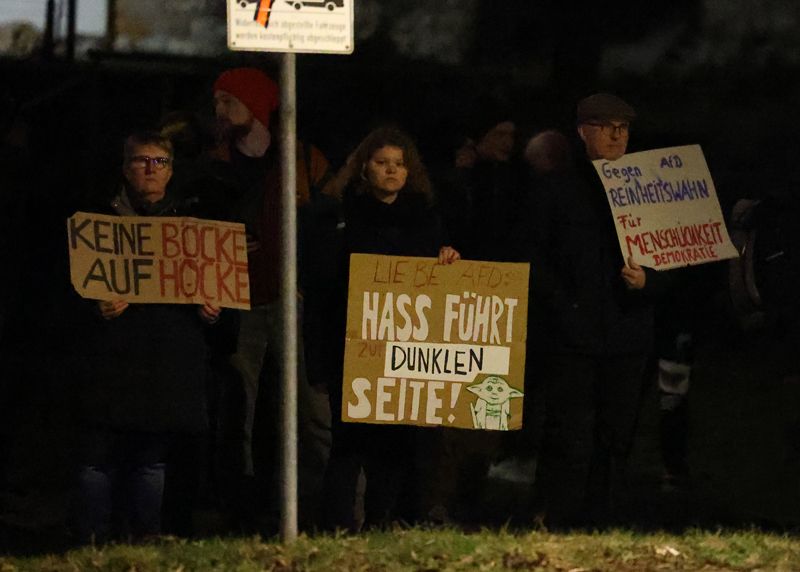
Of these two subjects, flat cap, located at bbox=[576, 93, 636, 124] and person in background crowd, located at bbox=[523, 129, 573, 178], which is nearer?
flat cap, located at bbox=[576, 93, 636, 124]

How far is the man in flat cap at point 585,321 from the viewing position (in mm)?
9000

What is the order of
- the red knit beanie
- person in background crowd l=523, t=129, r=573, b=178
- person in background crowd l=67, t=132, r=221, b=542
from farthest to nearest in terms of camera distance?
person in background crowd l=523, t=129, r=573, b=178
the red knit beanie
person in background crowd l=67, t=132, r=221, b=542

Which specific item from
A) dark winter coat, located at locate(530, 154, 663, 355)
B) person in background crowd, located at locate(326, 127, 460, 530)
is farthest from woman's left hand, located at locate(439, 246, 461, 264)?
dark winter coat, located at locate(530, 154, 663, 355)

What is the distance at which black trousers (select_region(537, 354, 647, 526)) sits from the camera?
8.98 metres

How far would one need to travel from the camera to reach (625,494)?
9633mm

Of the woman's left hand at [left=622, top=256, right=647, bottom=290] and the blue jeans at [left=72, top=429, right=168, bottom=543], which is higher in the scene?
the woman's left hand at [left=622, top=256, right=647, bottom=290]

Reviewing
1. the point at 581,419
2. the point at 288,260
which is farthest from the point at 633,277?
the point at 288,260

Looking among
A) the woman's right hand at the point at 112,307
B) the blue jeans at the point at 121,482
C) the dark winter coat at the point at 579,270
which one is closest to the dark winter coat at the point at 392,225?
the dark winter coat at the point at 579,270

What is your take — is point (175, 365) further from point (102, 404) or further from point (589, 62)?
point (589, 62)

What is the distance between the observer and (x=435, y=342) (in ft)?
28.9

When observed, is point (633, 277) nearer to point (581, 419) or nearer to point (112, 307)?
point (581, 419)

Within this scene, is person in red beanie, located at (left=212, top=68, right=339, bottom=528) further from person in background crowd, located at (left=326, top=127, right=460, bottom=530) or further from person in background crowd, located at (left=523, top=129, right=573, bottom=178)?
person in background crowd, located at (left=523, top=129, right=573, bottom=178)

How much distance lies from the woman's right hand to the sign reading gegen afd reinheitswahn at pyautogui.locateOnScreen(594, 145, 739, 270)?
2.40 meters

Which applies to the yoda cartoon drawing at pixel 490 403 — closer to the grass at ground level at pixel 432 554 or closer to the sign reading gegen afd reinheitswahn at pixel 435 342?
the sign reading gegen afd reinheitswahn at pixel 435 342
